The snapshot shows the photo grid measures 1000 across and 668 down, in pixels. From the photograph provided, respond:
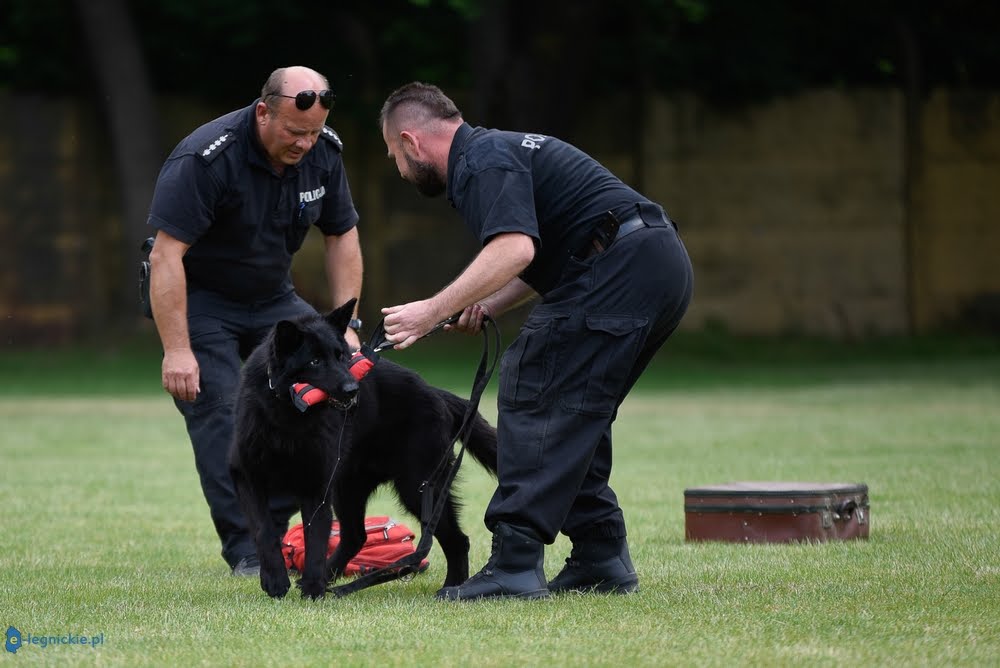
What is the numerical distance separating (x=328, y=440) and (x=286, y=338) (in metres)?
0.43

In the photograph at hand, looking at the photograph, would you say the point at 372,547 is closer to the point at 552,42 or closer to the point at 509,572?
the point at 509,572

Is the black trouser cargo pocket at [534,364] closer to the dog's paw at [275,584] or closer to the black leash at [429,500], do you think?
the black leash at [429,500]

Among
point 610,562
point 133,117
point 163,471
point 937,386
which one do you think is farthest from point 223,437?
point 133,117

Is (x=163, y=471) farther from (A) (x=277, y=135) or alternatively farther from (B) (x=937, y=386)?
(B) (x=937, y=386)

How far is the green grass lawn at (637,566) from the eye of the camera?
4.30 metres

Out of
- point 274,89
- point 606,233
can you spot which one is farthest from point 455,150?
point 274,89

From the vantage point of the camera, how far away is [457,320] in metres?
5.61

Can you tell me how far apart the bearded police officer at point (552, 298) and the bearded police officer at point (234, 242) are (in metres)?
0.83

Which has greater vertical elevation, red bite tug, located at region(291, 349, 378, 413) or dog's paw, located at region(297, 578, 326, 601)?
red bite tug, located at region(291, 349, 378, 413)

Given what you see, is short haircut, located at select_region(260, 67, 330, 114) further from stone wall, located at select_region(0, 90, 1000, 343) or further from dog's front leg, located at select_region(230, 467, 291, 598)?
stone wall, located at select_region(0, 90, 1000, 343)

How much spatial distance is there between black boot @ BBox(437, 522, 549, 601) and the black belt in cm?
102

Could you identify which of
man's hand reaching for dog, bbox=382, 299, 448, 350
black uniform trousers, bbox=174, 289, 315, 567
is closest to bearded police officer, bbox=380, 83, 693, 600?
man's hand reaching for dog, bbox=382, 299, 448, 350

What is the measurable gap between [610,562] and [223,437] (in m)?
1.84

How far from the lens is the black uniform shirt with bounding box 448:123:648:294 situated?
5047mm
